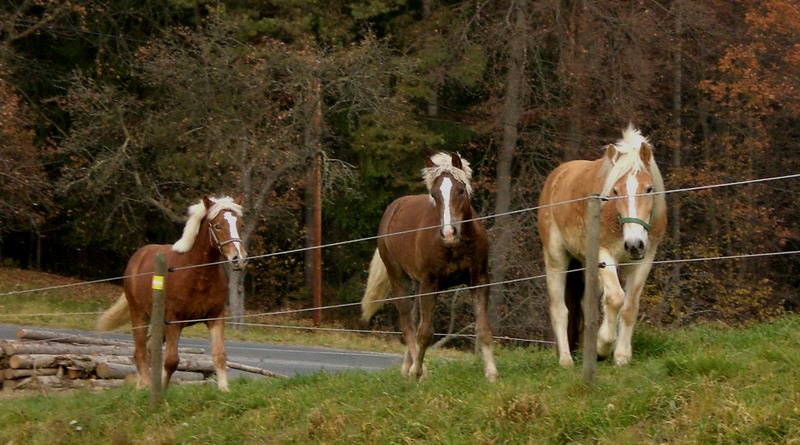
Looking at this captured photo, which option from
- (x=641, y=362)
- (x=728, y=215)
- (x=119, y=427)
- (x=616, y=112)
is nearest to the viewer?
(x=641, y=362)

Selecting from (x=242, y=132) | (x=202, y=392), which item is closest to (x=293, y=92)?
(x=242, y=132)

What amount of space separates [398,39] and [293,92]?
6.73 metres

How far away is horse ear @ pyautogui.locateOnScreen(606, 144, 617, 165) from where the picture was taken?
404 inches

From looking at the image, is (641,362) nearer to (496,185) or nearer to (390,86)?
(496,185)

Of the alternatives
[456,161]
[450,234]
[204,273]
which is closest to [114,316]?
[204,273]

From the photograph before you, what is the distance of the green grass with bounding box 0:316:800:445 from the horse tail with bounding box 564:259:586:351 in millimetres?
406

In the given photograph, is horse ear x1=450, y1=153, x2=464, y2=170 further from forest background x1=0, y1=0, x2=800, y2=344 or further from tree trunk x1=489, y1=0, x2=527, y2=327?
tree trunk x1=489, y1=0, x2=527, y2=327

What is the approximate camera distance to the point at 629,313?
9.98 meters

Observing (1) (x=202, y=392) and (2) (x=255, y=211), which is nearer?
(1) (x=202, y=392)

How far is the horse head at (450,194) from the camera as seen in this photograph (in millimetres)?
10578

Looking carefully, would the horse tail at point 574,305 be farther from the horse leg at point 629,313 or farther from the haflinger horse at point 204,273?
the haflinger horse at point 204,273

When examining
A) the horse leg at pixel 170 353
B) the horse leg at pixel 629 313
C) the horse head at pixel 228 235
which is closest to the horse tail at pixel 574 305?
the horse leg at pixel 629 313

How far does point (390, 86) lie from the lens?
33375 millimetres

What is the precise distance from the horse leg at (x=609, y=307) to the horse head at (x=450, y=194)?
138 cm
